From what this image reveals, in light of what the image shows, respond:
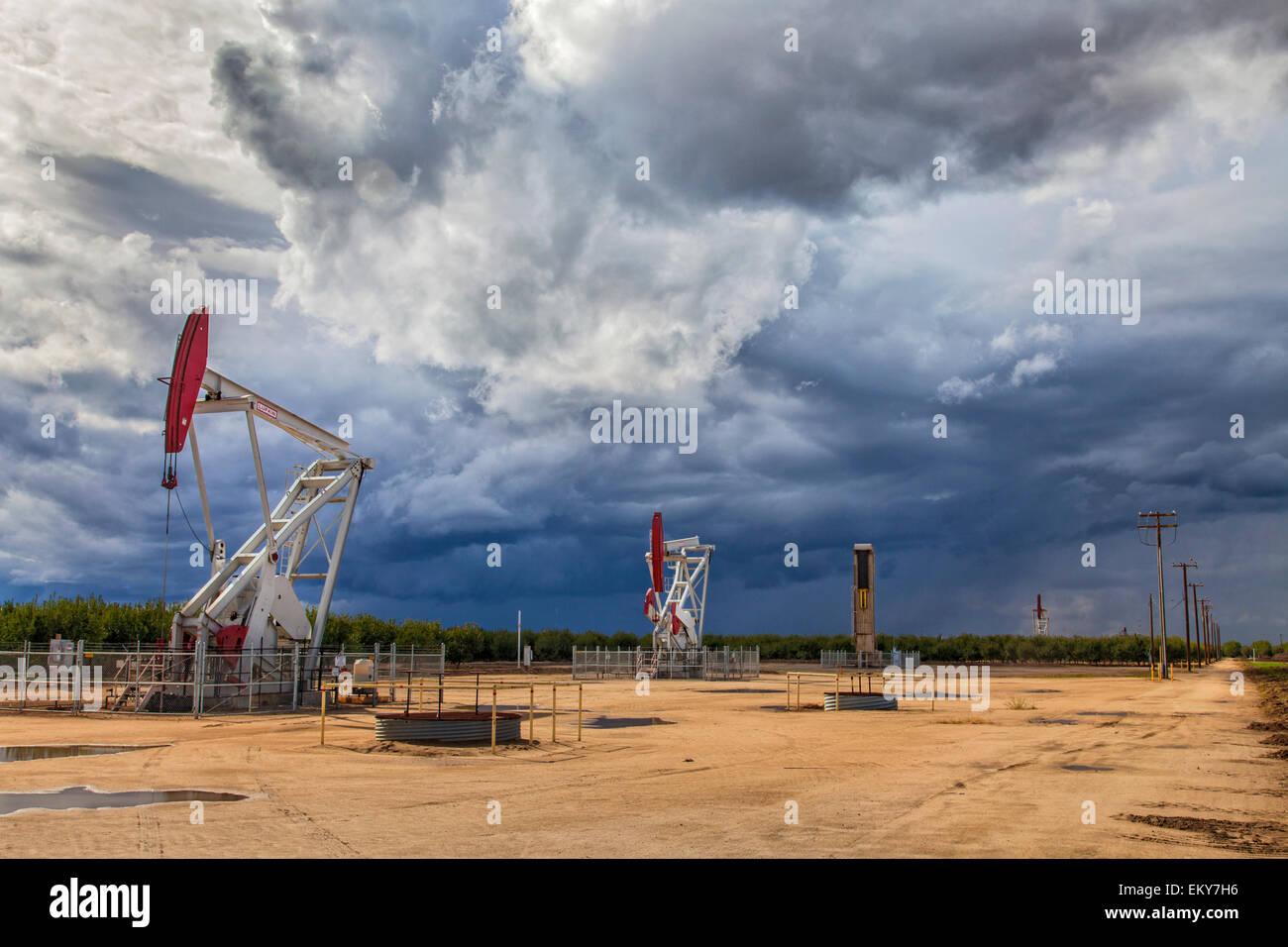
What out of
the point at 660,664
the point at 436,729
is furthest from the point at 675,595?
the point at 436,729

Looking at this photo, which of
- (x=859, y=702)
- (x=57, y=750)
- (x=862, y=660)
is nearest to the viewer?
(x=57, y=750)

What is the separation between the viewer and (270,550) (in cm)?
2912

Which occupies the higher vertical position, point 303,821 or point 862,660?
point 303,821

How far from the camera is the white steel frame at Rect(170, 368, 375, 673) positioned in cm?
2755

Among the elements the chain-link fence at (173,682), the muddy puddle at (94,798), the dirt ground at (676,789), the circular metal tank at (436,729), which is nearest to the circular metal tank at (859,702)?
the dirt ground at (676,789)

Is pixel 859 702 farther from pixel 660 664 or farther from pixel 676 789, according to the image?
pixel 660 664

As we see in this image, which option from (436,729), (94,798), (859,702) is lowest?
(859,702)

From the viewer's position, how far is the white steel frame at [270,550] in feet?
90.4

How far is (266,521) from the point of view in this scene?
29.2 meters

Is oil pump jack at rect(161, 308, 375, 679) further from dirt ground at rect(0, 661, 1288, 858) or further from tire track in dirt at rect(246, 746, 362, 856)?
tire track in dirt at rect(246, 746, 362, 856)

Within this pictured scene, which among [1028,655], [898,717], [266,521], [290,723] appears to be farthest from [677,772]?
[1028,655]

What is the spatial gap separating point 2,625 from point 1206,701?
67.3 m

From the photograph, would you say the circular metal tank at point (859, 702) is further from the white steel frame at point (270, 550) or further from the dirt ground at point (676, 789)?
the white steel frame at point (270, 550)

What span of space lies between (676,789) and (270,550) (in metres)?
19.1
